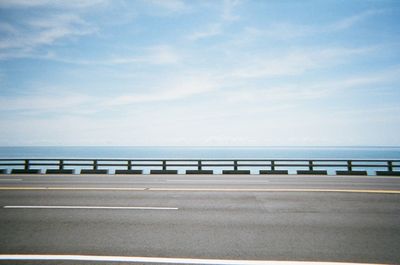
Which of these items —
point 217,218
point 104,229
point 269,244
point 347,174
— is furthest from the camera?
point 347,174

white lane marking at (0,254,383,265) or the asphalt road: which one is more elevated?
the asphalt road

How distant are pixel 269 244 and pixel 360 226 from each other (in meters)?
2.78

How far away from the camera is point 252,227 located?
5793 millimetres

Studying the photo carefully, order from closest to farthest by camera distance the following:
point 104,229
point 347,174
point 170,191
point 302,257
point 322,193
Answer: point 302,257 → point 104,229 → point 322,193 → point 170,191 → point 347,174

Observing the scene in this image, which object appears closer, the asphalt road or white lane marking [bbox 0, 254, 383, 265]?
white lane marking [bbox 0, 254, 383, 265]

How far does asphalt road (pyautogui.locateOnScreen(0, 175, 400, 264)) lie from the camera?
4.45m

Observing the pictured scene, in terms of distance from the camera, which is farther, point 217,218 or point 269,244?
point 217,218

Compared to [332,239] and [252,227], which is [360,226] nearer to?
[332,239]

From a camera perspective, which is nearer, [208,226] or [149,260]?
[149,260]

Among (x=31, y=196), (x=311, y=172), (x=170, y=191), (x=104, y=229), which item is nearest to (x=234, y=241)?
(x=104, y=229)

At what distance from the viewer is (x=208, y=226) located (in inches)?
233

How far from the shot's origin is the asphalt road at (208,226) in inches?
175

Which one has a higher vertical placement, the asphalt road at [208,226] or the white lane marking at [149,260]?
the asphalt road at [208,226]

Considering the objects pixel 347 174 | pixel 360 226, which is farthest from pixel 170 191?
pixel 347 174
